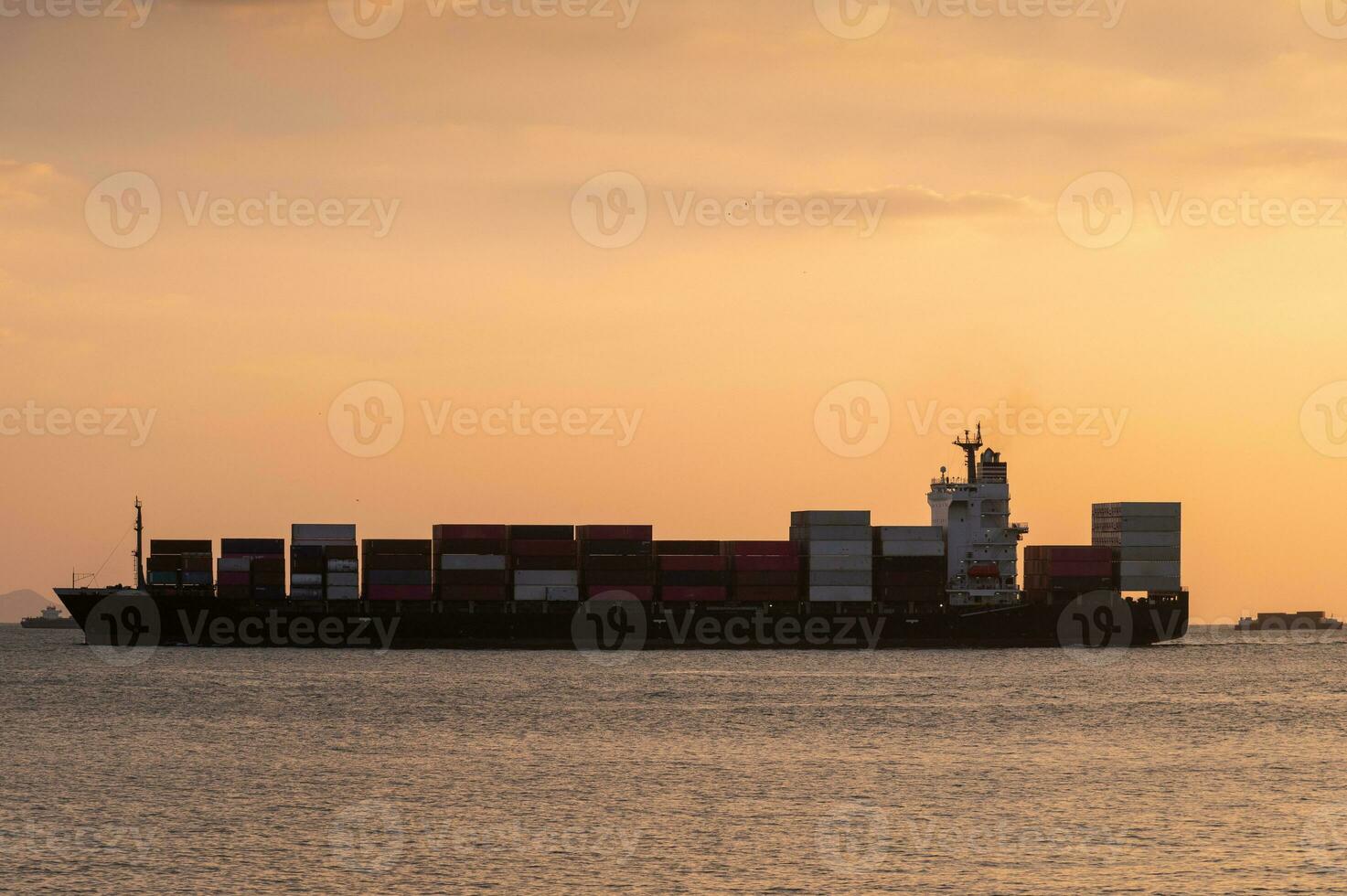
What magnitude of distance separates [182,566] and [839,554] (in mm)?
42561

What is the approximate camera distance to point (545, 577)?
338 ft

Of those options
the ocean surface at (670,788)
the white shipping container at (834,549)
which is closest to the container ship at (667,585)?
the white shipping container at (834,549)

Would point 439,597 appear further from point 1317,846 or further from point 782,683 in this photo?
point 1317,846

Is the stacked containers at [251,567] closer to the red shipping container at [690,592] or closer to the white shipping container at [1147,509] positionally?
the red shipping container at [690,592]

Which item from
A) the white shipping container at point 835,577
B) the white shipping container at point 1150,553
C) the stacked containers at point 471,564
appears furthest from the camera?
the white shipping container at point 1150,553

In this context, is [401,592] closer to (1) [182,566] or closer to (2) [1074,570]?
(1) [182,566]

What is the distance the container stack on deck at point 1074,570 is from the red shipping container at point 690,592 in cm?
2251

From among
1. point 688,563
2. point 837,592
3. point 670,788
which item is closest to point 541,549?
point 688,563

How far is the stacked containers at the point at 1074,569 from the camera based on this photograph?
10838cm

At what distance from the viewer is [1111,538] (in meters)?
112

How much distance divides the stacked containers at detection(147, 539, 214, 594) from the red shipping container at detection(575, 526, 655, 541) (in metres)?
24.6

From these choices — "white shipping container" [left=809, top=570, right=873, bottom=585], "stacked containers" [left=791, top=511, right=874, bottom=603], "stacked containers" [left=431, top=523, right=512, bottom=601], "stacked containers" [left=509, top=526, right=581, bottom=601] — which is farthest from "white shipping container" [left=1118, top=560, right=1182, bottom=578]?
"stacked containers" [left=431, top=523, right=512, bottom=601]

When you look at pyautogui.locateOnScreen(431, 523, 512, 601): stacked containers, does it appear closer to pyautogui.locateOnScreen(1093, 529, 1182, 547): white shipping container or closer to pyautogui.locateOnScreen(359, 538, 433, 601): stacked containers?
pyautogui.locateOnScreen(359, 538, 433, 601): stacked containers

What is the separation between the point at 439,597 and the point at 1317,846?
7453 cm
